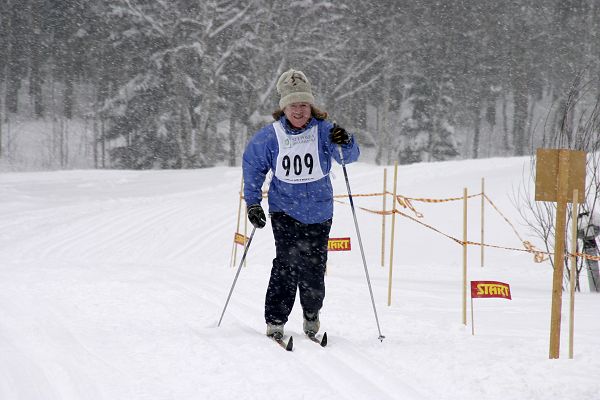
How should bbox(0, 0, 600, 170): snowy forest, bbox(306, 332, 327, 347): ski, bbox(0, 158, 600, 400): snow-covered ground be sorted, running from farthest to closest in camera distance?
bbox(0, 0, 600, 170): snowy forest → bbox(306, 332, 327, 347): ski → bbox(0, 158, 600, 400): snow-covered ground

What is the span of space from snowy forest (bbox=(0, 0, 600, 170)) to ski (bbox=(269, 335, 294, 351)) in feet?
83.8

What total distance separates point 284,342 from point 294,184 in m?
1.14

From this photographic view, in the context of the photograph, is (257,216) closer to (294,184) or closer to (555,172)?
(294,184)

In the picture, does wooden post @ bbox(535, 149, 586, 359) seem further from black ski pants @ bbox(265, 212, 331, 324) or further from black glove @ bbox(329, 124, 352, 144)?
black ski pants @ bbox(265, 212, 331, 324)

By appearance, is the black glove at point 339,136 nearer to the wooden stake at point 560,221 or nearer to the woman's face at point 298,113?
the woman's face at point 298,113

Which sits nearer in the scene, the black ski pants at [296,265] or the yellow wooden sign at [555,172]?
the yellow wooden sign at [555,172]

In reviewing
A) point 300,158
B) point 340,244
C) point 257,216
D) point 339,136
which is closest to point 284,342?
point 257,216

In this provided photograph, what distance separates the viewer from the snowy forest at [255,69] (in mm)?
31141

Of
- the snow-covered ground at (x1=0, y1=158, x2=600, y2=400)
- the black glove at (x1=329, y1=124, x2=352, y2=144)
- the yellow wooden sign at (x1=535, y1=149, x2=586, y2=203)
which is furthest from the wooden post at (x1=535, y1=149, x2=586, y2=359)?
the black glove at (x1=329, y1=124, x2=352, y2=144)

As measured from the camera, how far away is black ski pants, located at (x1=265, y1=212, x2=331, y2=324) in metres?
4.64

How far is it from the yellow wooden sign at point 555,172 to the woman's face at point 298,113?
1.62 m

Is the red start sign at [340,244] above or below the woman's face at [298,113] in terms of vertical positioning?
below

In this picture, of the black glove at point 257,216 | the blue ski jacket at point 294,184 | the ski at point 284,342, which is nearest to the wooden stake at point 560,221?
the blue ski jacket at point 294,184

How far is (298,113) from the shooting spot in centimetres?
459
